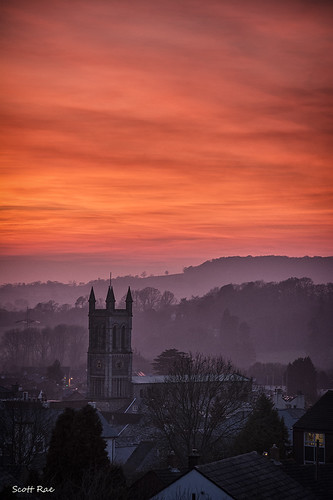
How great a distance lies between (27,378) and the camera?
166 m

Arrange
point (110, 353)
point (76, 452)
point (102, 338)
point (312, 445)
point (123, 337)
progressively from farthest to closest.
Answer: point (123, 337)
point (102, 338)
point (110, 353)
point (312, 445)
point (76, 452)

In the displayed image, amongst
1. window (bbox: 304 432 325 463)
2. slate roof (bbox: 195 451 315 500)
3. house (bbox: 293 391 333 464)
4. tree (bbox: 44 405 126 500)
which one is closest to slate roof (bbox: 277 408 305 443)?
house (bbox: 293 391 333 464)

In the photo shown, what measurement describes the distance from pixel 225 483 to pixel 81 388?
136m

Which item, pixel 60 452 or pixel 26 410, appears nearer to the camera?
pixel 60 452

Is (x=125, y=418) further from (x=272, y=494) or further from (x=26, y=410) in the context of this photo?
(x=272, y=494)

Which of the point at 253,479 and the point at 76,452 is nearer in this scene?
the point at 253,479

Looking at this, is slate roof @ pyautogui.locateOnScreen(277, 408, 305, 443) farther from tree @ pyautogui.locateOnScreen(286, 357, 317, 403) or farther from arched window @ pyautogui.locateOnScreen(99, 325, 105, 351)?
tree @ pyautogui.locateOnScreen(286, 357, 317, 403)

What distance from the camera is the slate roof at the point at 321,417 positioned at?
5266 centimetres

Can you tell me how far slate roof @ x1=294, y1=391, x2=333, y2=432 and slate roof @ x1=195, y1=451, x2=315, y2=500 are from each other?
14.4 metres

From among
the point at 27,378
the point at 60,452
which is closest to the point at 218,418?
the point at 60,452

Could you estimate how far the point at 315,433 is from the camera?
173 feet

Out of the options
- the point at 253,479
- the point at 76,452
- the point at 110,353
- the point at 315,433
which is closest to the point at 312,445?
the point at 315,433

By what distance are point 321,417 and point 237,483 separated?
1988 centimetres

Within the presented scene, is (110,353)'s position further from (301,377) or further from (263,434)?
(263,434)
